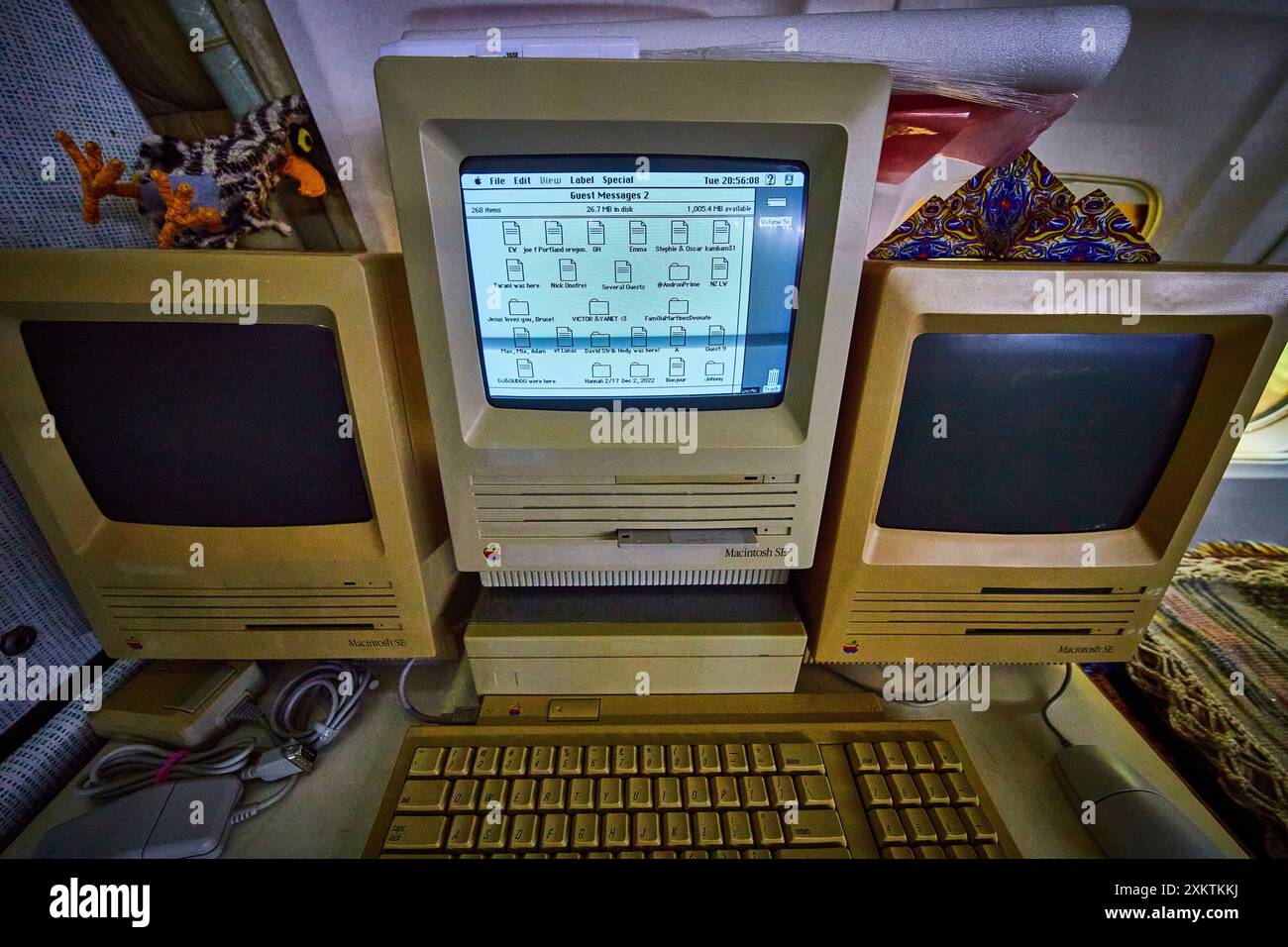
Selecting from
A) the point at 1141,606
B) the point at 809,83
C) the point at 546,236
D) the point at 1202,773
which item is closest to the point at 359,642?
the point at 546,236

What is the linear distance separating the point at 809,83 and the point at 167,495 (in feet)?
2.73

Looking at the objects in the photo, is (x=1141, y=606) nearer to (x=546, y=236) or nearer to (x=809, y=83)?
(x=809, y=83)

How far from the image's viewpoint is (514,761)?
61 cm

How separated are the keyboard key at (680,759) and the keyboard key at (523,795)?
0.15 m

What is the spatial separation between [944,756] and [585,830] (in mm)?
418

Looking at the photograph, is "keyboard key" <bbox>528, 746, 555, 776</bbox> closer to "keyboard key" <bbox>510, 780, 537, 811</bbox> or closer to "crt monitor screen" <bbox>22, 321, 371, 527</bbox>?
"keyboard key" <bbox>510, 780, 537, 811</bbox>

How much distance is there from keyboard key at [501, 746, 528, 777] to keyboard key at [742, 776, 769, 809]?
0.25 meters

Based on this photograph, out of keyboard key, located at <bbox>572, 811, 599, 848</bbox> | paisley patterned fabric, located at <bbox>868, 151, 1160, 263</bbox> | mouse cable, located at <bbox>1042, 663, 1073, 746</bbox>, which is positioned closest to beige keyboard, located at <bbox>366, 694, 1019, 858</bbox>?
keyboard key, located at <bbox>572, 811, 599, 848</bbox>

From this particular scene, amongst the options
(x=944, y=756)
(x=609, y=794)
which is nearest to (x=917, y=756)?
(x=944, y=756)

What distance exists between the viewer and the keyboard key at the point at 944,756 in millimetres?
604

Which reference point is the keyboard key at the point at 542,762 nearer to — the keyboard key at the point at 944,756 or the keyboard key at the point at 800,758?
the keyboard key at the point at 800,758

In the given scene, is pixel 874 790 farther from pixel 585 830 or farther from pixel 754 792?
pixel 585 830

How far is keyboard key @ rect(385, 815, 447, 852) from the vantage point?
20.9 inches

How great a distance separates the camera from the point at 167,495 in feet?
2.10
